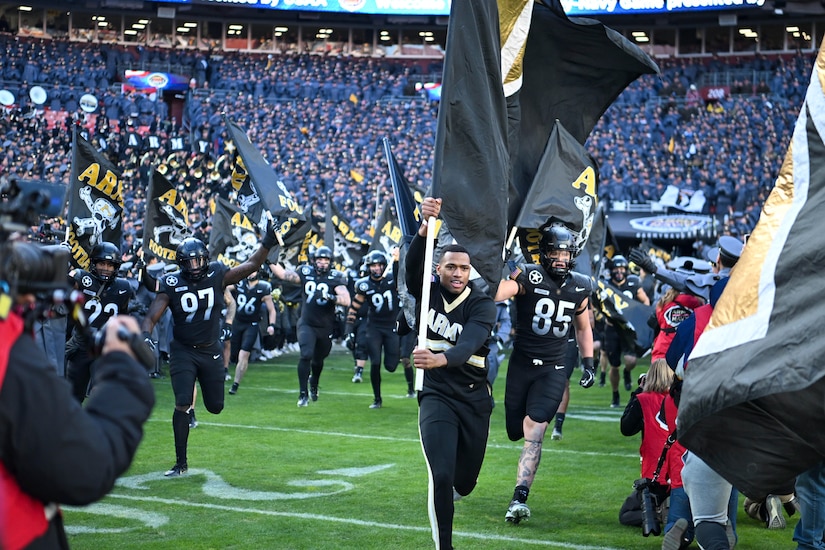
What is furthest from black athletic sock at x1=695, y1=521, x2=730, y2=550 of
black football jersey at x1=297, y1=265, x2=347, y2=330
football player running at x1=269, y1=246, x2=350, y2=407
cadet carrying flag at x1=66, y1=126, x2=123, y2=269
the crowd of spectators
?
the crowd of spectators

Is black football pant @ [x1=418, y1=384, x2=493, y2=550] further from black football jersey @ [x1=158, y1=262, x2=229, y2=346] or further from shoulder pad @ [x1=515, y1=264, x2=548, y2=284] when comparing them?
black football jersey @ [x1=158, y1=262, x2=229, y2=346]

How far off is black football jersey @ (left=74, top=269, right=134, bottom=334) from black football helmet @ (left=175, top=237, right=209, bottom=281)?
1060mm

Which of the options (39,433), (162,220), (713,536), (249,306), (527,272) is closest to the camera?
(39,433)

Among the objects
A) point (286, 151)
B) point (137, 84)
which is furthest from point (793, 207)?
point (137, 84)

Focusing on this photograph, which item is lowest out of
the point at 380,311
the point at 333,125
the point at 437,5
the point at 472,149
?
the point at 333,125

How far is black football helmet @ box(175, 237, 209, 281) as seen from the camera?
32.3ft

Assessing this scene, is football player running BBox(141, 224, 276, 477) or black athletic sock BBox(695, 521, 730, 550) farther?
football player running BBox(141, 224, 276, 477)

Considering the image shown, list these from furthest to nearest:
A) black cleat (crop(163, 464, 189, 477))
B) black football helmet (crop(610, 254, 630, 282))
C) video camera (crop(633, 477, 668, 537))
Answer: black football helmet (crop(610, 254, 630, 282)) → black cleat (crop(163, 464, 189, 477)) → video camera (crop(633, 477, 668, 537))

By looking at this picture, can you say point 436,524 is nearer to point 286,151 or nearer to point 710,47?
point 286,151

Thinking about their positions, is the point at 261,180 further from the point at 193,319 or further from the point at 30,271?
the point at 30,271

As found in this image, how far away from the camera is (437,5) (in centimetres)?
5062

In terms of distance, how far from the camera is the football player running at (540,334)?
8297 mm

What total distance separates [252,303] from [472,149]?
10417 mm

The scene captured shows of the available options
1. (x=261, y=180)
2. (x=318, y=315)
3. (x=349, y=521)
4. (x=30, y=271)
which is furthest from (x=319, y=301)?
(x=30, y=271)
